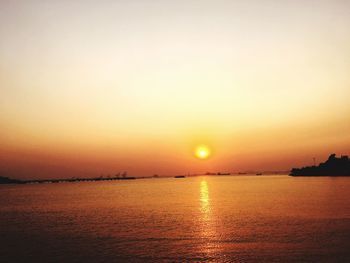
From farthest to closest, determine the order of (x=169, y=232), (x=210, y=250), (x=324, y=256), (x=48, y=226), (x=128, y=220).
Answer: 1. (x=128, y=220)
2. (x=48, y=226)
3. (x=169, y=232)
4. (x=210, y=250)
5. (x=324, y=256)

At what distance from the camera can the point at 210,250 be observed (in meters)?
30.2

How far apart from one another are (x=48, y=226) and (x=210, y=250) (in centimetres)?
2699

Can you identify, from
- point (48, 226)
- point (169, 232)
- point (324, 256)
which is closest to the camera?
point (324, 256)

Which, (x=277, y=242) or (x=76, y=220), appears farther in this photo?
(x=76, y=220)

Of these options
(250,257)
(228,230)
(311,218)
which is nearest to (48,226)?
(228,230)

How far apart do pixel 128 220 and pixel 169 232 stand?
13.4m

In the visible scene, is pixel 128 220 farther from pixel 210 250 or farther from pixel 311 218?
pixel 311 218

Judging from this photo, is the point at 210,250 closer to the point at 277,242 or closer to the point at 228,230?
the point at 277,242

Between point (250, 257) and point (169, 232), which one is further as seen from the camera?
point (169, 232)

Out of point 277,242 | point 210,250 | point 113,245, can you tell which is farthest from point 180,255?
point 277,242

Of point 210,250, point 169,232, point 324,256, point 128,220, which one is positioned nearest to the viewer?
point 324,256

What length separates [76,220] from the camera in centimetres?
5219

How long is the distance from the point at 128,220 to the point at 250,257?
27.6 metres

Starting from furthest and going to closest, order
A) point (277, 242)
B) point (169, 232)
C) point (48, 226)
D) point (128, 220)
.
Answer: point (128, 220)
point (48, 226)
point (169, 232)
point (277, 242)
